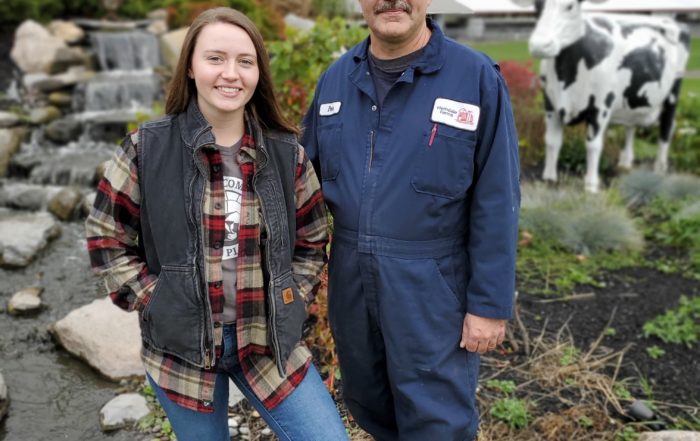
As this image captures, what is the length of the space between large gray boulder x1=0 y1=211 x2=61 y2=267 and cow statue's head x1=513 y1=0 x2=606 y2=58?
473 cm

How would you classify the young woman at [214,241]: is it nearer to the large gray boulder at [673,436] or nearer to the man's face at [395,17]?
the man's face at [395,17]

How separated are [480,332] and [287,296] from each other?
0.60 metres

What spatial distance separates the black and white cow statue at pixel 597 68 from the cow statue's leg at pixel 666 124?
406mm

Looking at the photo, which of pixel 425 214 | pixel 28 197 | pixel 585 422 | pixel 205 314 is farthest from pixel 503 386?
pixel 28 197

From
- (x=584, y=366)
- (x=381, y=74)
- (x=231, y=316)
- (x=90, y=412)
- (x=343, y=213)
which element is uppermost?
(x=381, y=74)

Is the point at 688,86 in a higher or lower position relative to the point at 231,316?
lower

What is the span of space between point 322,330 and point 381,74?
6.04 feet

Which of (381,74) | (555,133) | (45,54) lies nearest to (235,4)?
(45,54)

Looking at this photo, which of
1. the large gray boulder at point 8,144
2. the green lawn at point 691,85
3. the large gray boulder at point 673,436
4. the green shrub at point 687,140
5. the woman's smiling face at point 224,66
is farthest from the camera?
the green lawn at point 691,85

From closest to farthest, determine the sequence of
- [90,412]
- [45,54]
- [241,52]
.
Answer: [241,52] < [90,412] < [45,54]

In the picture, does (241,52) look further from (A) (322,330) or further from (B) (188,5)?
(B) (188,5)

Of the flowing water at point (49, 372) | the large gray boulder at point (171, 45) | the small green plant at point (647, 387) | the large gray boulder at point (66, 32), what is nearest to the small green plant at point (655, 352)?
→ the small green plant at point (647, 387)

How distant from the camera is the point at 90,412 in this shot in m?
3.37

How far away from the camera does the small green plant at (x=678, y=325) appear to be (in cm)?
390
